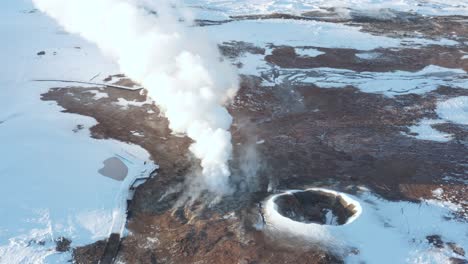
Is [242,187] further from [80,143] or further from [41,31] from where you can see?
[41,31]

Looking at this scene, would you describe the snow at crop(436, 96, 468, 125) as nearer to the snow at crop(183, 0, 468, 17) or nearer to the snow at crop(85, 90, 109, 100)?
the snow at crop(85, 90, 109, 100)

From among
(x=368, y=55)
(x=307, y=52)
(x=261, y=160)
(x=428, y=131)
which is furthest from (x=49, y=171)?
(x=368, y=55)

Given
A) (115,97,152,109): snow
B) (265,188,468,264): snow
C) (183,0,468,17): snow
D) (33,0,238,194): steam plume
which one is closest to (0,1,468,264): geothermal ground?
(265,188,468,264): snow

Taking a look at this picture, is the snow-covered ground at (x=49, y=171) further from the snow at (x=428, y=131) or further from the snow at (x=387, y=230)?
the snow at (x=428, y=131)

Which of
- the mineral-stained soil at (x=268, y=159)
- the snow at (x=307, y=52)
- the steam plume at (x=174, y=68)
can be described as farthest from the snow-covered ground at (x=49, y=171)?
the snow at (x=307, y=52)

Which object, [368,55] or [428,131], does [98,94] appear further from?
[368,55]

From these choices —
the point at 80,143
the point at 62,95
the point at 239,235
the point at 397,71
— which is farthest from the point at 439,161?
the point at 62,95
